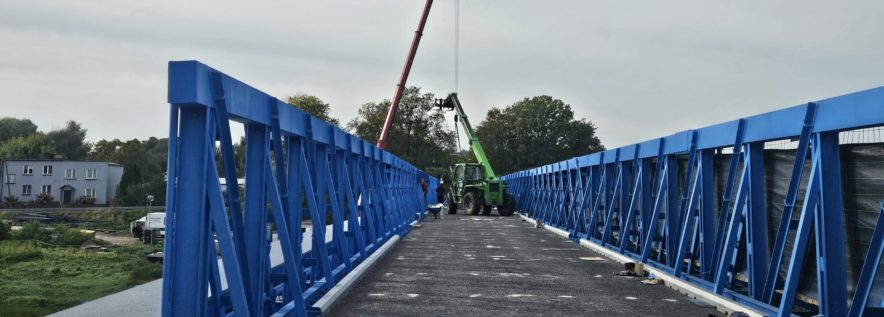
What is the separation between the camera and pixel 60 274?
3017 cm

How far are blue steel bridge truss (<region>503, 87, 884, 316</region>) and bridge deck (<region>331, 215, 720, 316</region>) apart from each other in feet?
2.28

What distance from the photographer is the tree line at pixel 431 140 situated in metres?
75.6

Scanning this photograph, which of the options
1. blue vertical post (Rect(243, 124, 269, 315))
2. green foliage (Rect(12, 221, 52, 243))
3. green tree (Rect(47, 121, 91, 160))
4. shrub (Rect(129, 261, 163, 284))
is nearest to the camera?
blue vertical post (Rect(243, 124, 269, 315))

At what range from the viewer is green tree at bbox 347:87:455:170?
7581cm

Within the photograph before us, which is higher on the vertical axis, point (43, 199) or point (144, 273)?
point (43, 199)

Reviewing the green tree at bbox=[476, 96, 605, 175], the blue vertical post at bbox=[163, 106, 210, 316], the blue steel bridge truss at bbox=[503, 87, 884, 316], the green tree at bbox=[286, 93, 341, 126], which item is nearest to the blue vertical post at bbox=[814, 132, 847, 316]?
the blue steel bridge truss at bbox=[503, 87, 884, 316]

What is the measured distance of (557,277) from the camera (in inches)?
475

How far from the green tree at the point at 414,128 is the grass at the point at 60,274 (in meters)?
35.3

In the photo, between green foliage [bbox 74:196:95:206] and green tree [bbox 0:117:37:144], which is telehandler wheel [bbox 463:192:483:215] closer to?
green foliage [bbox 74:196:95:206]

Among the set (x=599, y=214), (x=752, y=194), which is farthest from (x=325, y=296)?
(x=599, y=214)

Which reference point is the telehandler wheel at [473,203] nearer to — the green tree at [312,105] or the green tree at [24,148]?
the green tree at [312,105]

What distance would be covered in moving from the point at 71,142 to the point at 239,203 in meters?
139

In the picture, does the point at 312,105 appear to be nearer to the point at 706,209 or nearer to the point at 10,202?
the point at 10,202

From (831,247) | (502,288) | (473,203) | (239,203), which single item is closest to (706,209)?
(502,288)
